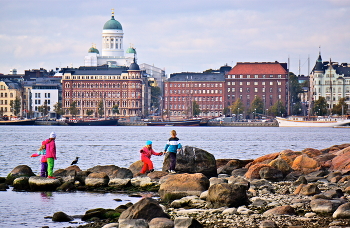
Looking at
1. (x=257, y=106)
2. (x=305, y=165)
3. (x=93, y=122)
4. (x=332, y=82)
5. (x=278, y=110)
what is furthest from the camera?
(x=332, y=82)

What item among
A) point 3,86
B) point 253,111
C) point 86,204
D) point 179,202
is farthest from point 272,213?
point 3,86

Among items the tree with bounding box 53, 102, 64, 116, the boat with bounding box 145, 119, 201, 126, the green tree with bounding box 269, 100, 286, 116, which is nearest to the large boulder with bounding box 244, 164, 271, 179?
the boat with bounding box 145, 119, 201, 126

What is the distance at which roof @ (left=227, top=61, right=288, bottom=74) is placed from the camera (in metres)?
187

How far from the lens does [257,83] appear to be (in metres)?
187

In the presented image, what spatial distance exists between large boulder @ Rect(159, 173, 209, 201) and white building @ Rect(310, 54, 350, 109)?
522 ft

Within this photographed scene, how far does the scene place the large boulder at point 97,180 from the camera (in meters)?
23.3

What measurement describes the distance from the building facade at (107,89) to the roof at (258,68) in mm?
25374

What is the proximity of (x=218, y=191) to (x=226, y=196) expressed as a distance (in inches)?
9.3

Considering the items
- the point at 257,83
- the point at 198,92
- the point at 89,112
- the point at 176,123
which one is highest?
the point at 257,83

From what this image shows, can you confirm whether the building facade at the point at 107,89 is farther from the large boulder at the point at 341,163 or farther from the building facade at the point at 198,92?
the large boulder at the point at 341,163

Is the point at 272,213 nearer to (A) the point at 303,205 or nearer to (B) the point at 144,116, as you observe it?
(A) the point at 303,205

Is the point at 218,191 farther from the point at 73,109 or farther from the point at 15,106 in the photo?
the point at 15,106

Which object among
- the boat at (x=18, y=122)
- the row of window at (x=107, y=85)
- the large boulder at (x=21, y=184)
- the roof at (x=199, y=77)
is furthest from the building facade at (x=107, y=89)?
the large boulder at (x=21, y=184)

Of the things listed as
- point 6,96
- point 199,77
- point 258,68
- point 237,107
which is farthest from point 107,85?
point 258,68
